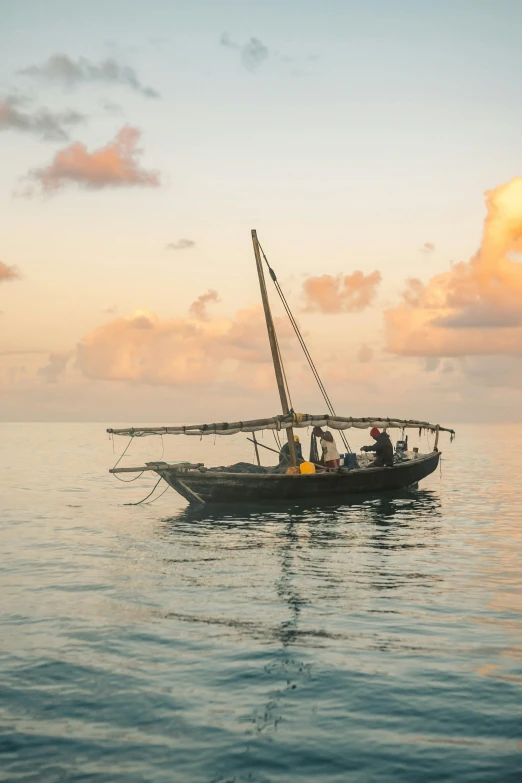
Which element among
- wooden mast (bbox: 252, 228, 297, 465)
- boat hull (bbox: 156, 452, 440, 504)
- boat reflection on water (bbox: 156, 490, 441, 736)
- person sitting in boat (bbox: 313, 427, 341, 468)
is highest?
wooden mast (bbox: 252, 228, 297, 465)

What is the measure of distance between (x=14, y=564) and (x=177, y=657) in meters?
10.9

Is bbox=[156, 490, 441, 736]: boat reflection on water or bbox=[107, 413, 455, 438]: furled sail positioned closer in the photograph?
bbox=[156, 490, 441, 736]: boat reflection on water

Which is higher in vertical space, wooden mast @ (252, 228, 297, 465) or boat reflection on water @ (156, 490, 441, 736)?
wooden mast @ (252, 228, 297, 465)

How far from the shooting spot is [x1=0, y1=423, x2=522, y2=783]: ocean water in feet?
27.0

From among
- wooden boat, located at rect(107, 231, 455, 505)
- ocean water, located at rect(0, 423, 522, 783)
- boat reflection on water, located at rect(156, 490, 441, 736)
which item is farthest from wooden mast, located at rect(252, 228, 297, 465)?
ocean water, located at rect(0, 423, 522, 783)

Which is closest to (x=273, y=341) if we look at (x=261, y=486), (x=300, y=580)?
(x=261, y=486)

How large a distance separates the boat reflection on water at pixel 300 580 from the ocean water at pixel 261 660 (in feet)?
0.20

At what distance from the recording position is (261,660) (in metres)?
11.5

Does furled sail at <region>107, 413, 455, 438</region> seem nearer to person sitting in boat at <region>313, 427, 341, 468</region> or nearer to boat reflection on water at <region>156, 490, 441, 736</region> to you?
person sitting in boat at <region>313, 427, 341, 468</region>

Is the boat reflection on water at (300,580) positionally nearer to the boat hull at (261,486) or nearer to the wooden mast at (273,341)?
the boat hull at (261,486)

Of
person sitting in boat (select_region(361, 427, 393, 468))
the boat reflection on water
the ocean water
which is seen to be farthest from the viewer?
person sitting in boat (select_region(361, 427, 393, 468))

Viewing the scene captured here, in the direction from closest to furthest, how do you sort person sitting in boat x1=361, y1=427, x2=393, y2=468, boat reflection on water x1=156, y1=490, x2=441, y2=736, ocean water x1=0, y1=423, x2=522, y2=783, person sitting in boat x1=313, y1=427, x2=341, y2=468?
ocean water x1=0, y1=423, x2=522, y2=783, boat reflection on water x1=156, y1=490, x2=441, y2=736, person sitting in boat x1=313, y1=427, x2=341, y2=468, person sitting in boat x1=361, y1=427, x2=393, y2=468

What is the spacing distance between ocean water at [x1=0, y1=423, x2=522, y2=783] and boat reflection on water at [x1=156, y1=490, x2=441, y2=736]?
0.06 m

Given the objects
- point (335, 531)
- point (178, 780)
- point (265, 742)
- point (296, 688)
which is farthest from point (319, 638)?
point (335, 531)
